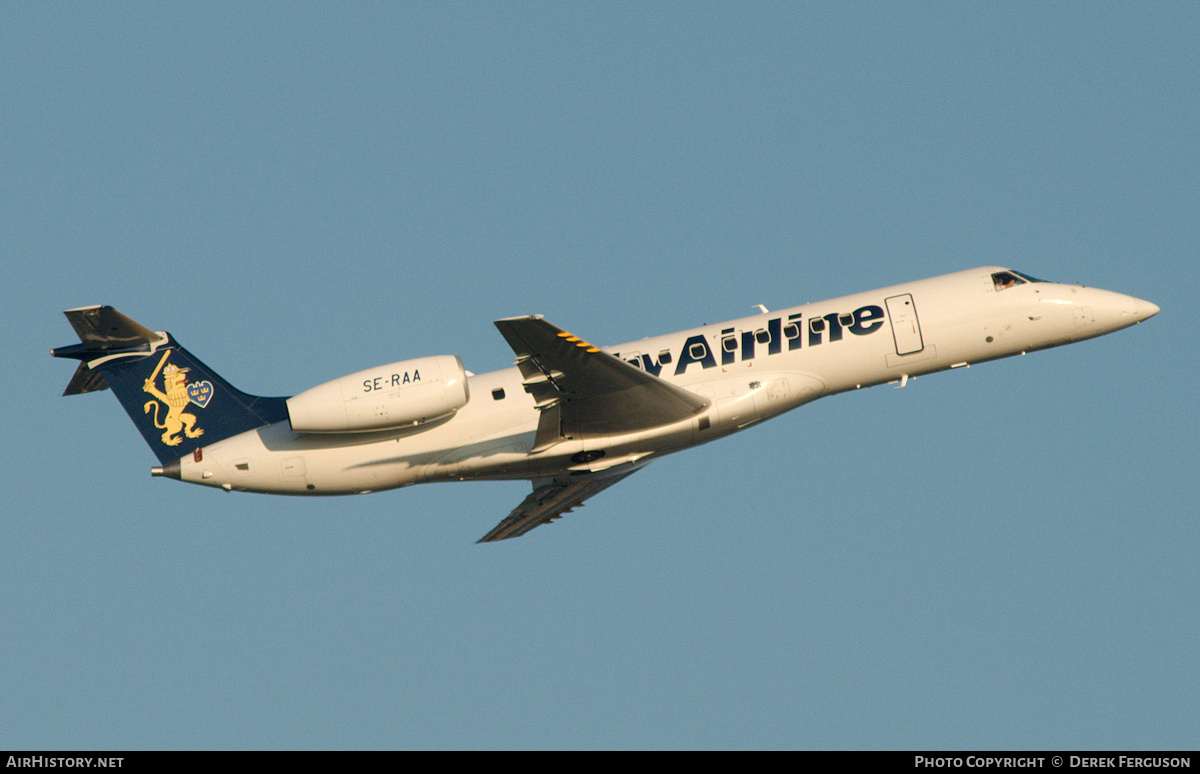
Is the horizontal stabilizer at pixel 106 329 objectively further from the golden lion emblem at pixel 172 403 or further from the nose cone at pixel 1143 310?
the nose cone at pixel 1143 310

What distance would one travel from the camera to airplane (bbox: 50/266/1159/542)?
1009 inches

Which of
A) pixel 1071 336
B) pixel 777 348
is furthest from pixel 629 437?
pixel 1071 336

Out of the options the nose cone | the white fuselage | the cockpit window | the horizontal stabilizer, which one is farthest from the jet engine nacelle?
the nose cone

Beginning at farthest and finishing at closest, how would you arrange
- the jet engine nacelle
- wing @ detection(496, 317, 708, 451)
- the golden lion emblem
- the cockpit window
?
the cockpit window
the golden lion emblem
the jet engine nacelle
wing @ detection(496, 317, 708, 451)

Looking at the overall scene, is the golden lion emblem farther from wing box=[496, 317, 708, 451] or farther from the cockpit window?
the cockpit window

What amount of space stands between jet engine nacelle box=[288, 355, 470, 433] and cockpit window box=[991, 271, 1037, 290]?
12727 millimetres

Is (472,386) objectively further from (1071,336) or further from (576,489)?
(1071,336)

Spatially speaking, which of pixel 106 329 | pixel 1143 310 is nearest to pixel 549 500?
pixel 106 329

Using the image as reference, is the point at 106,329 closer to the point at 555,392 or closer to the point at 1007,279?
the point at 555,392

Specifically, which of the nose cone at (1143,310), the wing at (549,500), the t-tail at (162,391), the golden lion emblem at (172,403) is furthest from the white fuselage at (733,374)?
the wing at (549,500)

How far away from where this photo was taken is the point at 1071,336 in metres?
28.1

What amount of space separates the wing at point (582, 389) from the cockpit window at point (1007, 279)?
7.95m

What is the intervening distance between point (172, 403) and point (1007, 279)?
19.9 m

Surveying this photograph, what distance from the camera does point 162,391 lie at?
2806 cm
